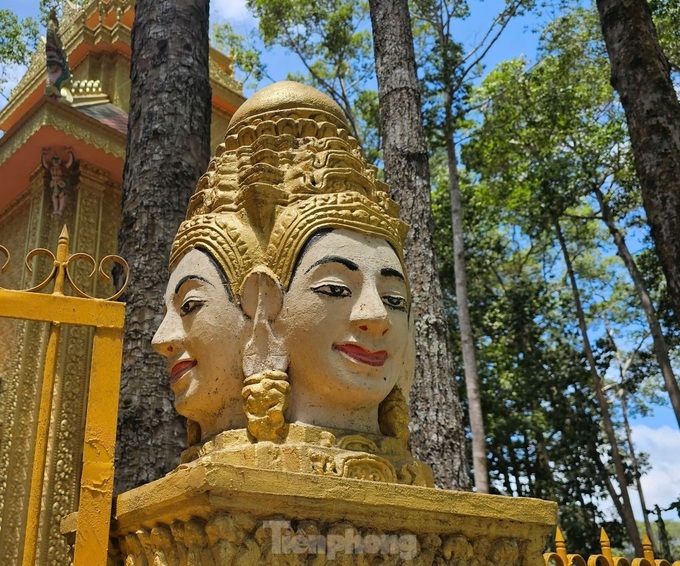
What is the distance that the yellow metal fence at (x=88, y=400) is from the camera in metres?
2.05

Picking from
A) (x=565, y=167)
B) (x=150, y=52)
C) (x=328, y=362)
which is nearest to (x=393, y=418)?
(x=328, y=362)

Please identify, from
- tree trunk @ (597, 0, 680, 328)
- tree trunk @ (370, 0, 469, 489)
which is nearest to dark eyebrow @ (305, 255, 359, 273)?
tree trunk @ (370, 0, 469, 489)

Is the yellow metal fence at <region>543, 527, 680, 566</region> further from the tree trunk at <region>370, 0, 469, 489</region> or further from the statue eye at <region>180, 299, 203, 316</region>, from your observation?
the statue eye at <region>180, 299, 203, 316</region>

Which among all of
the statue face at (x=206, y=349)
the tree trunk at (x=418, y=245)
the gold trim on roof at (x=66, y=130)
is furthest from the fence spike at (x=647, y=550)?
the gold trim on roof at (x=66, y=130)

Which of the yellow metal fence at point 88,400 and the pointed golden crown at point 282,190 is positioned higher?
the pointed golden crown at point 282,190

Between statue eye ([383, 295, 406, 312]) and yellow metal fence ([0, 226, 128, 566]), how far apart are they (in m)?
0.89

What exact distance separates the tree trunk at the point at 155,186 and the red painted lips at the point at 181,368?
1.45 m

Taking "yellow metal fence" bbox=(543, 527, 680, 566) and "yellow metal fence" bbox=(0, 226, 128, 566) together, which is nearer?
"yellow metal fence" bbox=(0, 226, 128, 566)

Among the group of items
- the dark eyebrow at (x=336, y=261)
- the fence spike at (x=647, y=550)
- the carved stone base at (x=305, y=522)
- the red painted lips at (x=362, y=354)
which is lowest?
the carved stone base at (x=305, y=522)

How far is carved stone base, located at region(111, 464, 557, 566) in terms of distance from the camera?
1793 millimetres

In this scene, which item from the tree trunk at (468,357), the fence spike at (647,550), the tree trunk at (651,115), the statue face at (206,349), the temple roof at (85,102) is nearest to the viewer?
the statue face at (206,349)

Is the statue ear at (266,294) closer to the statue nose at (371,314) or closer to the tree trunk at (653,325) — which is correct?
the statue nose at (371,314)

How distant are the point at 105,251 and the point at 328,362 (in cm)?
728

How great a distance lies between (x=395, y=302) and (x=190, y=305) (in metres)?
0.71
